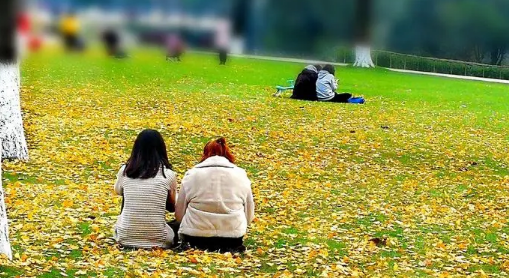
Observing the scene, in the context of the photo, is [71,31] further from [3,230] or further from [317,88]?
[317,88]

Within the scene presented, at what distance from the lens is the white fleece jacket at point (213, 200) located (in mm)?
6895

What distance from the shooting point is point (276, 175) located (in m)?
Result: 11.5

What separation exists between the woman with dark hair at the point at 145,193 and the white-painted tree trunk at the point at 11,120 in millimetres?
3819

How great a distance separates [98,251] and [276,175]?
16.5 feet

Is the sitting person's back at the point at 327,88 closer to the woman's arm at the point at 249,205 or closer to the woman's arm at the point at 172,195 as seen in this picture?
the woman's arm at the point at 249,205

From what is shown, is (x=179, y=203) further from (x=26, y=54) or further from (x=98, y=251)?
(x=26, y=54)

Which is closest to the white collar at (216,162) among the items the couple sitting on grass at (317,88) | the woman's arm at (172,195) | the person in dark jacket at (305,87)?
the woman's arm at (172,195)

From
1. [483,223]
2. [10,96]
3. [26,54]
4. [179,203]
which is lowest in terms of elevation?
[483,223]

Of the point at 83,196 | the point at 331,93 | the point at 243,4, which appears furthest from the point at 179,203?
the point at 331,93

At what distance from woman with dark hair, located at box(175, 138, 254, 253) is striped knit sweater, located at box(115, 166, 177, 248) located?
205 millimetres

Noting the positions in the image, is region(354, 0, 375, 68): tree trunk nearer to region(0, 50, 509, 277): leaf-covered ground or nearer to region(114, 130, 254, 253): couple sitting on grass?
region(0, 50, 509, 277): leaf-covered ground

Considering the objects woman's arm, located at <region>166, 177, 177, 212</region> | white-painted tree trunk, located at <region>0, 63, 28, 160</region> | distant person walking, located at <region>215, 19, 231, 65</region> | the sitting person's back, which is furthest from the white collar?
the sitting person's back

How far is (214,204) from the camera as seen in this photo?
689 cm

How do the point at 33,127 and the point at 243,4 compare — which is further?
the point at 33,127
